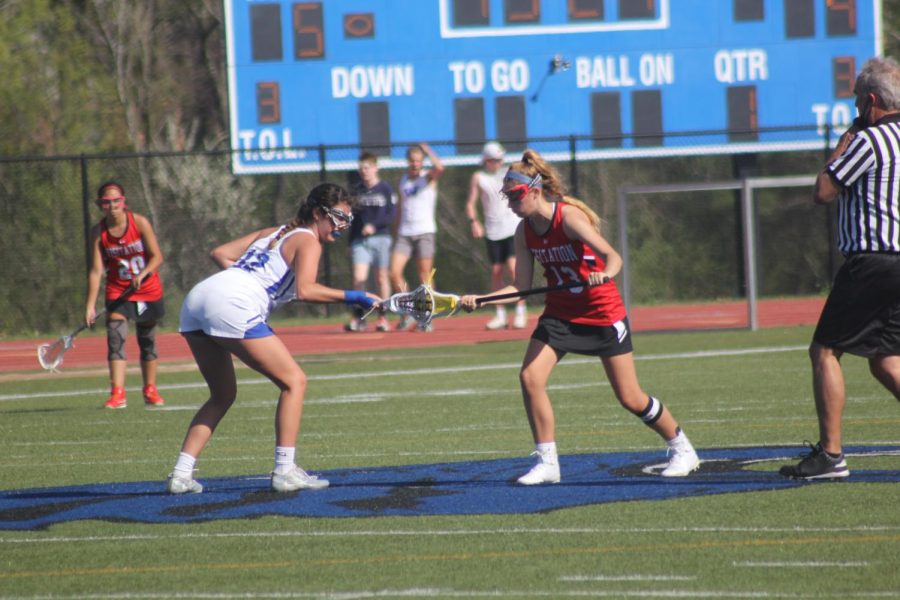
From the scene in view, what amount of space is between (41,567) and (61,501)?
5.44 ft

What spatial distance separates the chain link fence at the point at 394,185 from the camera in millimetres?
22672

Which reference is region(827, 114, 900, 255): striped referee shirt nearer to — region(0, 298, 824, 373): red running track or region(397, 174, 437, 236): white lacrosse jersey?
region(0, 298, 824, 373): red running track

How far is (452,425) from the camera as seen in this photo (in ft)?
35.0

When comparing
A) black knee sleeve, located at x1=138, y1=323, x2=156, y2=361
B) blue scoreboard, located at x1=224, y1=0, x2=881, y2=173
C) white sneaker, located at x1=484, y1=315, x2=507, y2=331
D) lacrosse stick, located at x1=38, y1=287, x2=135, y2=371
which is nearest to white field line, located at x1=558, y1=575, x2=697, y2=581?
lacrosse stick, located at x1=38, y1=287, x2=135, y2=371

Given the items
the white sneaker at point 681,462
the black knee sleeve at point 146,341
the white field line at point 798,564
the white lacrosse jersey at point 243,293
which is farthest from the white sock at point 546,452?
the black knee sleeve at point 146,341

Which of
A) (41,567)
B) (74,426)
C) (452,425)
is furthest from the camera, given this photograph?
(74,426)

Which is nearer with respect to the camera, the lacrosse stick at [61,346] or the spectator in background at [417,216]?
the lacrosse stick at [61,346]

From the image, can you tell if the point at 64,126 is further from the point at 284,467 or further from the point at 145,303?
the point at 284,467

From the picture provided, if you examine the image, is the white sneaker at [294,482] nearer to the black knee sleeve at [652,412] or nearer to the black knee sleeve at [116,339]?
the black knee sleeve at [652,412]

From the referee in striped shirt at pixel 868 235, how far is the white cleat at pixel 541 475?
145 centimetres

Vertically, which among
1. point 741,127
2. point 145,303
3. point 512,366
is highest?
point 741,127

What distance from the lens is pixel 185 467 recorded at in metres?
7.84

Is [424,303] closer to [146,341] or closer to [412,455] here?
[412,455]

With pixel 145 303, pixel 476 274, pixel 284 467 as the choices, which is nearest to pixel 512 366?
pixel 145 303
